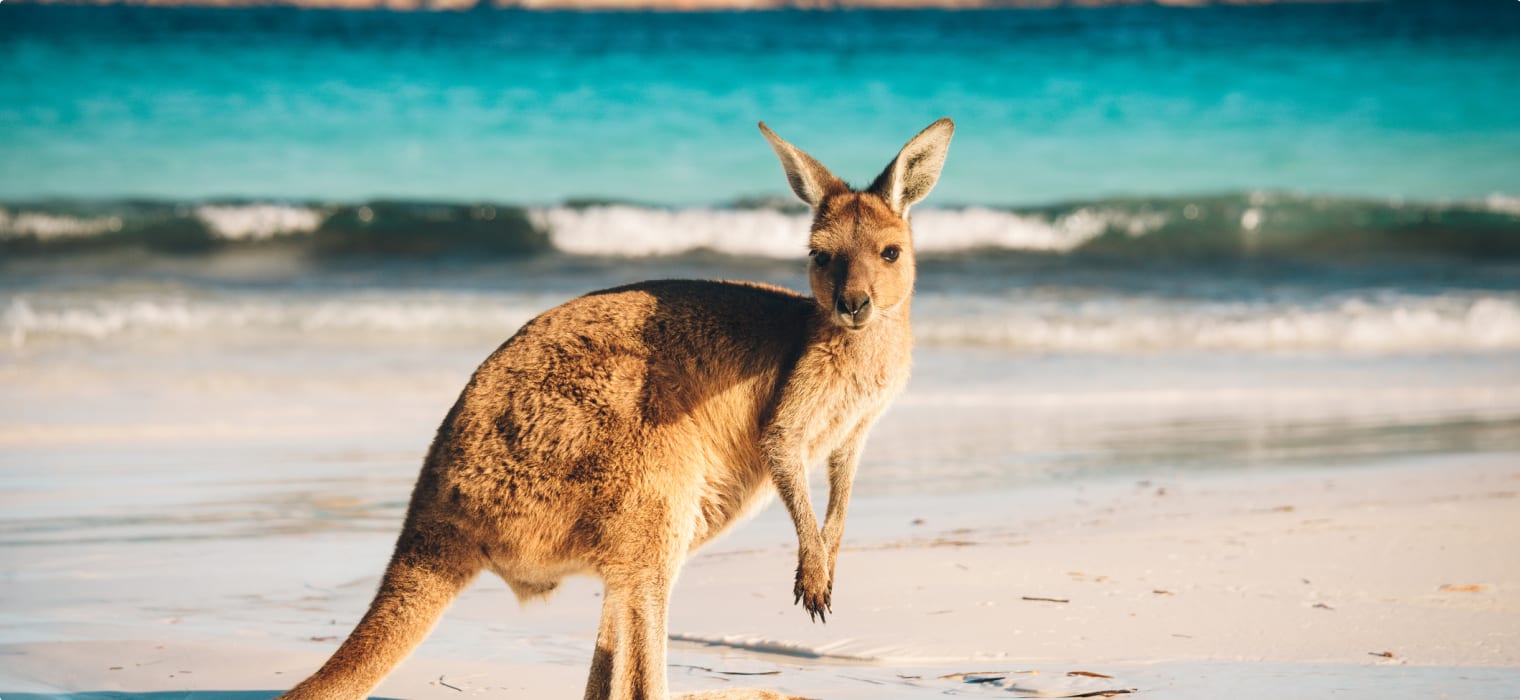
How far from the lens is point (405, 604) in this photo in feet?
10.0

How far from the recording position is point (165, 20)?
26.7 m

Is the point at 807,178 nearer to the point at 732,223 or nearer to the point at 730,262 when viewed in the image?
the point at 730,262

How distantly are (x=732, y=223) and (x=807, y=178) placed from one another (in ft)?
38.9

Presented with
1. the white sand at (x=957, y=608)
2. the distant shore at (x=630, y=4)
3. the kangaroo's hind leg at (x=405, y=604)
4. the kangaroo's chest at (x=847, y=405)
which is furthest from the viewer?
the distant shore at (x=630, y=4)

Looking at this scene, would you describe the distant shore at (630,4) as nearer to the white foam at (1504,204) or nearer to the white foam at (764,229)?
the white foam at (1504,204)

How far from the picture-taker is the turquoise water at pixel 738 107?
16844mm

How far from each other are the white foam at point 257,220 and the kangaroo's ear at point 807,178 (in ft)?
40.8

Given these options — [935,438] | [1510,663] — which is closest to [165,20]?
[935,438]

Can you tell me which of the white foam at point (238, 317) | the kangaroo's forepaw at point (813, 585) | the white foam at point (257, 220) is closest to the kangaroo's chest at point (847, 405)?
the kangaroo's forepaw at point (813, 585)

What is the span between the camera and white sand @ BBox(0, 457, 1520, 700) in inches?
141

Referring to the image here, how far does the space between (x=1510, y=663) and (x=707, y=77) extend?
737 inches

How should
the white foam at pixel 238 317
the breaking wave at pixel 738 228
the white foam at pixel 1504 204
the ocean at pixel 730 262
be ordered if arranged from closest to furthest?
the ocean at pixel 730 262, the white foam at pixel 238 317, the breaking wave at pixel 738 228, the white foam at pixel 1504 204

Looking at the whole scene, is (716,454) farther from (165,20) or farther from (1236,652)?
(165,20)

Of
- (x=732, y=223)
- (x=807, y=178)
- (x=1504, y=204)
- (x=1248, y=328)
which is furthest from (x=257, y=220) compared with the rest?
(x=807, y=178)
